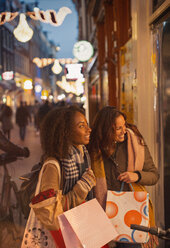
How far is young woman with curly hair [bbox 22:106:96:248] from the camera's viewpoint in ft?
6.62

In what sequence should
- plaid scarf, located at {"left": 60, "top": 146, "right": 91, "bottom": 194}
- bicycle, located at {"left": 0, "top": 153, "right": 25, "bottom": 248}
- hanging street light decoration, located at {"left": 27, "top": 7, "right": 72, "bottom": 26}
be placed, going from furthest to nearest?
hanging street light decoration, located at {"left": 27, "top": 7, "right": 72, "bottom": 26}
bicycle, located at {"left": 0, "top": 153, "right": 25, "bottom": 248}
plaid scarf, located at {"left": 60, "top": 146, "right": 91, "bottom": 194}

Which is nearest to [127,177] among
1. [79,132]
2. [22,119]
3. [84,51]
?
[79,132]

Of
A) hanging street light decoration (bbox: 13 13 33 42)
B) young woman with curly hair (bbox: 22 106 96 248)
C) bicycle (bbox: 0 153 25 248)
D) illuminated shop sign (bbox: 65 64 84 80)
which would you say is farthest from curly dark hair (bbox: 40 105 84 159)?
illuminated shop sign (bbox: 65 64 84 80)

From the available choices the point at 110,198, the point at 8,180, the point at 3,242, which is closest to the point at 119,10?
the point at 8,180

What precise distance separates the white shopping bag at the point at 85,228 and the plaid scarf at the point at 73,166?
0.18 metres

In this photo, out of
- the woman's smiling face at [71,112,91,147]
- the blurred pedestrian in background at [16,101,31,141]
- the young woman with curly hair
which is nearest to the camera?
the young woman with curly hair

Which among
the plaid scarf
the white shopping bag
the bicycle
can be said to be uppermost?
the plaid scarf

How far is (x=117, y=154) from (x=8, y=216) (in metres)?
2.96

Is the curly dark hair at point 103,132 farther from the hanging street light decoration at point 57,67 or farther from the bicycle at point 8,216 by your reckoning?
the hanging street light decoration at point 57,67

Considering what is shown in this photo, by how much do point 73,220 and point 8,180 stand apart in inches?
116

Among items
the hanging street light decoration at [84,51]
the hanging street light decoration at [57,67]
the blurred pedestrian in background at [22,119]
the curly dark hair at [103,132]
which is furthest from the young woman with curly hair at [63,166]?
the hanging street light decoration at [57,67]

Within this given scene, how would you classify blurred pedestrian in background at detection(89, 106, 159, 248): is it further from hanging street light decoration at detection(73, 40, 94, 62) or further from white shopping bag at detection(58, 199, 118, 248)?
hanging street light decoration at detection(73, 40, 94, 62)

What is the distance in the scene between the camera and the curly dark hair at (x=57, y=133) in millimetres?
2260

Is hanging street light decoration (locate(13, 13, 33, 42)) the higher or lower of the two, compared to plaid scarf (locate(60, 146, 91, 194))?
higher
